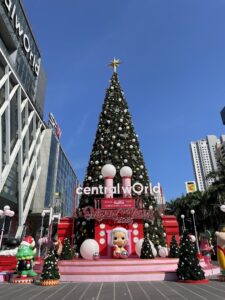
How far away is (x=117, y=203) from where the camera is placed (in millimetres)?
17562

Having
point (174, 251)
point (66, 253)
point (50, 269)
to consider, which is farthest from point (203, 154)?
point (50, 269)

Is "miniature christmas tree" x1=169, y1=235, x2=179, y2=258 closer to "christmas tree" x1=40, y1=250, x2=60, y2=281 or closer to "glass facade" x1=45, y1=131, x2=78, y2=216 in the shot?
"christmas tree" x1=40, y1=250, x2=60, y2=281

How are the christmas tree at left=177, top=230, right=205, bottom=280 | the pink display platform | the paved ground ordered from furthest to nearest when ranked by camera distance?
the pink display platform
the christmas tree at left=177, top=230, right=205, bottom=280
the paved ground

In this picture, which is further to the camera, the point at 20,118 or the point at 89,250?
the point at 20,118

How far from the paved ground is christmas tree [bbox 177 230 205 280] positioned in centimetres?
56

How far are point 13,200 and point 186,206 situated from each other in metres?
27.6

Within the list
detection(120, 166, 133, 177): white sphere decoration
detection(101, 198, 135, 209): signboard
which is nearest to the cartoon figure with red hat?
detection(101, 198, 135, 209): signboard

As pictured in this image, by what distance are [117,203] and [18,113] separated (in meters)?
29.6

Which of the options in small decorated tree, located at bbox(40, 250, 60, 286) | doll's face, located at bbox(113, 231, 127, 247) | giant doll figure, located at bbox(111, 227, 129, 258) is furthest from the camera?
doll's face, located at bbox(113, 231, 127, 247)

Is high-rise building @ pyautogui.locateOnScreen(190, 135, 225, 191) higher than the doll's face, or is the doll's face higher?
high-rise building @ pyautogui.locateOnScreen(190, 135, 225, 191)

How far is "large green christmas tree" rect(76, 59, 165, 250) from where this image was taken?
65.8ft

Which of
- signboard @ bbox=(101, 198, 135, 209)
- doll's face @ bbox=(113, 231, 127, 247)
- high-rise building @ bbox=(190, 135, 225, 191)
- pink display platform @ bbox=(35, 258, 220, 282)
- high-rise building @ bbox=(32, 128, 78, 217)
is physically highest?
high-rise building @ bbox=(190, 135, 225, 191)

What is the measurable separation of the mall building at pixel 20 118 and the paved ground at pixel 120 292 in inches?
990

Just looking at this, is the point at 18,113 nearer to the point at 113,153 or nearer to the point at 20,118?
the point at 20,118
